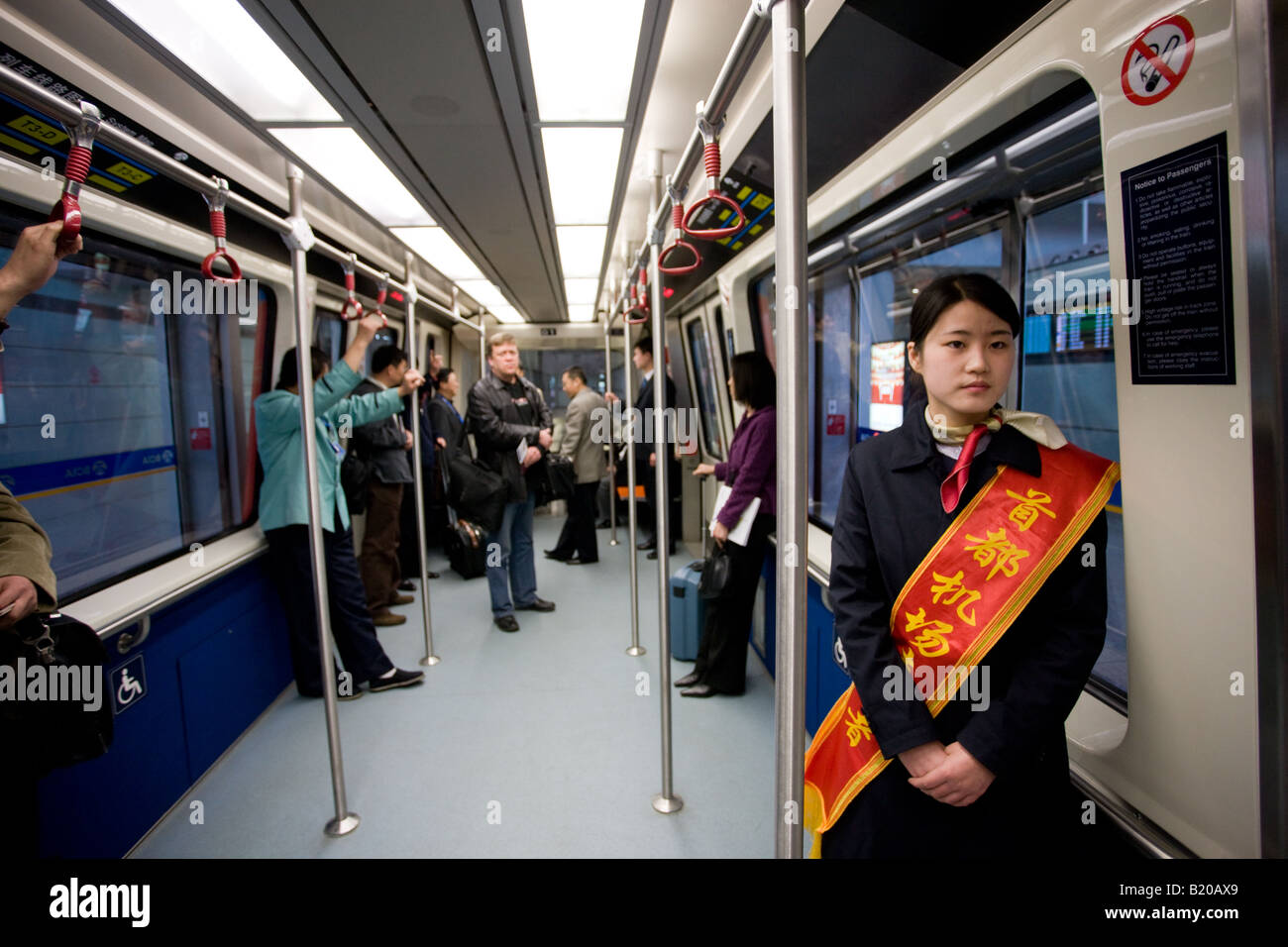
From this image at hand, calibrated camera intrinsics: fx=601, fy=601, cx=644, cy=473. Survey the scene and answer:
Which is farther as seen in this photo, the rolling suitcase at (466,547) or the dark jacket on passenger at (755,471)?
the rolling suitcase at (466,547)

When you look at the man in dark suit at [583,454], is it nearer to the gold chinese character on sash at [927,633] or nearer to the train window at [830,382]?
the train window at [830,382]

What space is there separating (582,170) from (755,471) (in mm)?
1723

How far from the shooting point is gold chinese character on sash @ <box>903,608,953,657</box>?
4.15 feet

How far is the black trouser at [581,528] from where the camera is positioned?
633 cm

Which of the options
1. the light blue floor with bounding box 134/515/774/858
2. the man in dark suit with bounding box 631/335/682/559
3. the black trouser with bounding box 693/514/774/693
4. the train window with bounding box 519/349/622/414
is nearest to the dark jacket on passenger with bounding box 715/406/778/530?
the black trouser with bounding box 693/514/774/693

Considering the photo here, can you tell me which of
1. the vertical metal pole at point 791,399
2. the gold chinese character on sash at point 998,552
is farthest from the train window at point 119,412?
the gold chinese character on sash at point 998,552

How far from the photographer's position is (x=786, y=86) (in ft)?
3.20

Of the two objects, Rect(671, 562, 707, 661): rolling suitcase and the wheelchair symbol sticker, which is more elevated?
the wheelchair symbol sticker

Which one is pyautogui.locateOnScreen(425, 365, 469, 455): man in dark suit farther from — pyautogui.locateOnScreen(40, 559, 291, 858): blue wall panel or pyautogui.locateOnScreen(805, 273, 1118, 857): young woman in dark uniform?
pyautogui.locateOnScreen(805, 273, 1118, 857): young woman in dark uniform

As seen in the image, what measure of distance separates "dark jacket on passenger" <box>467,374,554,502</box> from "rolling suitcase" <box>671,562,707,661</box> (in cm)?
145

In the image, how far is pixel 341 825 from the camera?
255 cm

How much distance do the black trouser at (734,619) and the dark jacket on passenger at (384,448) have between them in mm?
2646
